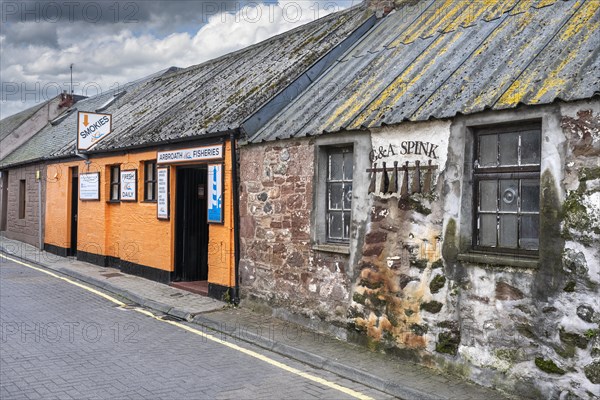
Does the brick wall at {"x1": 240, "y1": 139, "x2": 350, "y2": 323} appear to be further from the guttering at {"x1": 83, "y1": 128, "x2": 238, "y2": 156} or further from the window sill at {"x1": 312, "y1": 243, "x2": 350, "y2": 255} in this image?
the guttering at {"x1": 83, "y1": 128, "x2": 238, "y2": 156}

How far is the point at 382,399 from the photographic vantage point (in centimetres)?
639

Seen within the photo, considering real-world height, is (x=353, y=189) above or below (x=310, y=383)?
above

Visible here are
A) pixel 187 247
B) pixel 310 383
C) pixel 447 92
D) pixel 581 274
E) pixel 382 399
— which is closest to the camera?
pixel 581 274

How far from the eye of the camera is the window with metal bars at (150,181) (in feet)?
48.6

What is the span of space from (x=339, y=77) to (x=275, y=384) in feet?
19.8

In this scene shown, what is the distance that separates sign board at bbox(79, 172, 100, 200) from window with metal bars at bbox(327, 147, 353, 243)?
34.0 ft

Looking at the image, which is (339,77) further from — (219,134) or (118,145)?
(118,145)

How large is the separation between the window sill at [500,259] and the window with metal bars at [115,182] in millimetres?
12242

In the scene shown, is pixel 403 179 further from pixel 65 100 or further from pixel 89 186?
pixel 65 100

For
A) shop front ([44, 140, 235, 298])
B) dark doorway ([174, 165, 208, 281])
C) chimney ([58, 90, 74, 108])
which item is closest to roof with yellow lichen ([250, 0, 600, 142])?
shop front ([44, 140, 235, 298])

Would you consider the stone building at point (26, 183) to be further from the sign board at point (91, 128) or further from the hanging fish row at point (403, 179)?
the hanging fish row at point (403, 179)

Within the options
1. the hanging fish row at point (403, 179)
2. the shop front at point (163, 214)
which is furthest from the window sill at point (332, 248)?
the shop front at point (163, 214)

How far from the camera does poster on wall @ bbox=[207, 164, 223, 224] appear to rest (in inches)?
452

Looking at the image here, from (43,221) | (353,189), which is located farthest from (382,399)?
(43,221)
